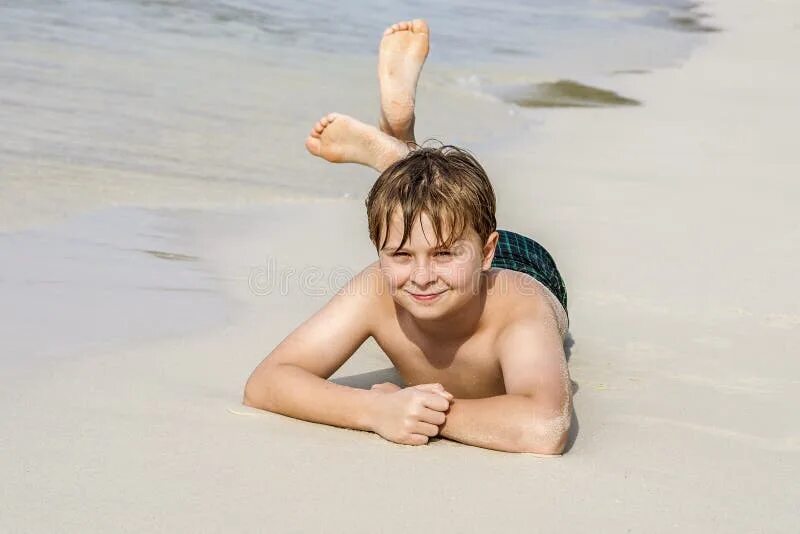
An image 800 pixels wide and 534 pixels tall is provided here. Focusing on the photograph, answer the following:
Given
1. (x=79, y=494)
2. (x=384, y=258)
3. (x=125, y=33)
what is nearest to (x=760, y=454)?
(x=384, y=258)

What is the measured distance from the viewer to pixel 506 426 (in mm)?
2580

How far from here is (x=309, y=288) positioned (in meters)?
4.11

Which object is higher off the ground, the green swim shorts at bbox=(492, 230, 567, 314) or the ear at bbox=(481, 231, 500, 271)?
the ear at bbox=(481, 231, 500, 271)

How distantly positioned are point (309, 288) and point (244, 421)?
147 cm

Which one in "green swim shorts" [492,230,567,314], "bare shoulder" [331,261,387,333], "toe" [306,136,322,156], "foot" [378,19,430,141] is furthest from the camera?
"foot" [378,19,430,141]

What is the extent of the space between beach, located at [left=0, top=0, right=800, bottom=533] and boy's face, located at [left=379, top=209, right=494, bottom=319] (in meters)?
0.37

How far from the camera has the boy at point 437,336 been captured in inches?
103

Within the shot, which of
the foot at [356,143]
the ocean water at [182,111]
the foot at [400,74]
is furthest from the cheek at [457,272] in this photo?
the foot at [400,74]

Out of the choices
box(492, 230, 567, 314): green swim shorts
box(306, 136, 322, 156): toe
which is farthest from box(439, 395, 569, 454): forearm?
box(306, 136, 322, 156): toe

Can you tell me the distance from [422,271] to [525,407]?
407 mm

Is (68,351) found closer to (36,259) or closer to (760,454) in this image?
(36,259)

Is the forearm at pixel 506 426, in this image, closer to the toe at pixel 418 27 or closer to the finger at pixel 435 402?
the finger at pixel 435 402

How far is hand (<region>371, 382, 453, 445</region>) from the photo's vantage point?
2.59m

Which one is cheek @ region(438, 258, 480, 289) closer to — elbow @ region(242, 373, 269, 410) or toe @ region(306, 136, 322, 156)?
elbow @ region(242, 373, 269, 410)
